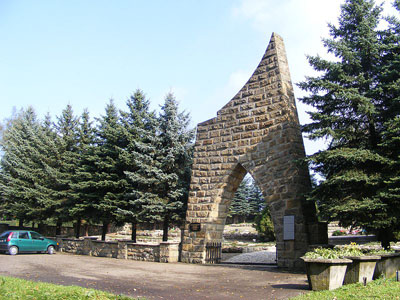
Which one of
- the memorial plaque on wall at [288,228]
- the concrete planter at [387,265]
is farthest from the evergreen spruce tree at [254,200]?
the concrete planter at [387,265]

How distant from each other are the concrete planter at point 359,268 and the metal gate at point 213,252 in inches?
278

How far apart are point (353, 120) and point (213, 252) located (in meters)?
7.00

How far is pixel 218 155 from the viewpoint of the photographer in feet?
45.8

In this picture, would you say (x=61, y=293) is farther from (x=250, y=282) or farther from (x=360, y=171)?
(x=360, y=171)

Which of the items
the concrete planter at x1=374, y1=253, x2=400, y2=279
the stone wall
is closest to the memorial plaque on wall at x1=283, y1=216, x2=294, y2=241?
the concrete planter at x1=374, y1=253, x2=400, y2=279

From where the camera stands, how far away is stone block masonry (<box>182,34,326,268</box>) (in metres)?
11.6

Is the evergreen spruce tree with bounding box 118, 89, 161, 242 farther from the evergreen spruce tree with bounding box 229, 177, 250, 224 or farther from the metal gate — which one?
the evergreen spruce tree with bounding box 229, 177, 250, 224

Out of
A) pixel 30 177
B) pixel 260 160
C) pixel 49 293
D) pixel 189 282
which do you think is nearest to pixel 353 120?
pixel 260 160

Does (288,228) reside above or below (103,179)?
below

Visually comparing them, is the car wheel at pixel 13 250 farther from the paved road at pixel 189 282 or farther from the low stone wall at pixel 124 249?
the paved road at pixel 189 282

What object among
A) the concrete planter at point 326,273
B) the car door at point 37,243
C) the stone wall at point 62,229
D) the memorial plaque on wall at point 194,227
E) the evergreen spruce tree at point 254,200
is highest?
the evergreen spruce tree at point 254,200

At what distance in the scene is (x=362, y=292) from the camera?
6.06 metres

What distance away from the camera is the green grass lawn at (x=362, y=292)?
228 inches

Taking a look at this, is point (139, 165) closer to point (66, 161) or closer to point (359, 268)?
point (66, 161)
